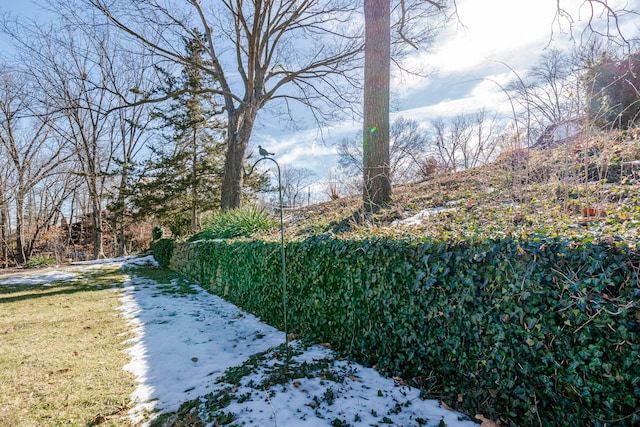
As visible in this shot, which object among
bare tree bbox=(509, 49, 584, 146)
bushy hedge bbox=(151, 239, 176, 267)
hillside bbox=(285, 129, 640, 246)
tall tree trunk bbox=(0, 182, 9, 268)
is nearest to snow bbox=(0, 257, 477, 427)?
hillside bbox=(285, 129, 640, 246)

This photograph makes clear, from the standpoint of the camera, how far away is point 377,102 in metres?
5.11

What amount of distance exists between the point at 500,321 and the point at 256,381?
182 centimetres

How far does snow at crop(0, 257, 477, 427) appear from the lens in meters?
1.95

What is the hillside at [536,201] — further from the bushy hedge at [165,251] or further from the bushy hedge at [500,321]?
the bushy hedge at [165,251]

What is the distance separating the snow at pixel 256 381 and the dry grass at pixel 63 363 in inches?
6.5

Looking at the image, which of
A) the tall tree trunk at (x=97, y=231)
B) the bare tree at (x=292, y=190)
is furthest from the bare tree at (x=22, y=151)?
the bare tree at (x=292, y=190)

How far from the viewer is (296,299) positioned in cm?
354

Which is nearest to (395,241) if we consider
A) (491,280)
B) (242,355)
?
(491,280)

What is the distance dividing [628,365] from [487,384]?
70 centimetres

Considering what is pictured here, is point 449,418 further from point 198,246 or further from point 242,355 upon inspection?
point 198,246

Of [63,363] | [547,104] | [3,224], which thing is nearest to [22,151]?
[3,224]

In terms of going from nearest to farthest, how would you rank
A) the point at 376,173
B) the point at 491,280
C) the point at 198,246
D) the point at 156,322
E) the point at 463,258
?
the point at 491,280 → the point at 463,258 → the point at 156,322 → the point at 376,173 → the point at 198,246

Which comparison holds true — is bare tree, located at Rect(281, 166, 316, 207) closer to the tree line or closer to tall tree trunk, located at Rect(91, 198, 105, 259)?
the tree line

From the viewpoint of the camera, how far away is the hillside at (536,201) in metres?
2.06
